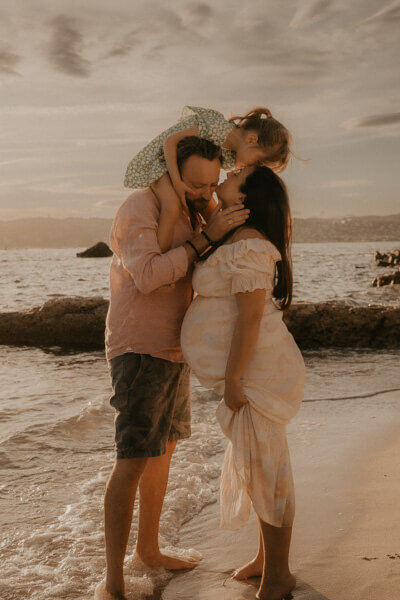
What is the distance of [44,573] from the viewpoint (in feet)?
9.08

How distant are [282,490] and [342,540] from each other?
671 millimetres

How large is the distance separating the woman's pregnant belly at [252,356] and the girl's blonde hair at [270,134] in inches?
25.7

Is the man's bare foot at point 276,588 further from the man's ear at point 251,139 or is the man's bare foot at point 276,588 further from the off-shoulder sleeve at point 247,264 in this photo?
the man's ear at point 251,139

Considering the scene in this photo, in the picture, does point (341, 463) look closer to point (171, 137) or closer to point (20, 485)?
point (20, 485)

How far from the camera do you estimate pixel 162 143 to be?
246 cm

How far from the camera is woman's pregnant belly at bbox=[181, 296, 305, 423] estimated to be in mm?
2338

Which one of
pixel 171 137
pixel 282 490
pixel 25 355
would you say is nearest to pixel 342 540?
pixel 282 490

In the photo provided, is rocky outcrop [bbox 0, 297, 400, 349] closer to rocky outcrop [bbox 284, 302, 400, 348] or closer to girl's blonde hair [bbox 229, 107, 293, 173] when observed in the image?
rocky outcrop [bbox 284, 302, 400, 348]

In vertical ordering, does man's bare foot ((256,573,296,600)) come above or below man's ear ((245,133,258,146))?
below

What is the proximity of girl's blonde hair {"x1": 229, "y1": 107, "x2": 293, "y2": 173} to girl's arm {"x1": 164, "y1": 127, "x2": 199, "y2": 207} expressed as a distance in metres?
0.28

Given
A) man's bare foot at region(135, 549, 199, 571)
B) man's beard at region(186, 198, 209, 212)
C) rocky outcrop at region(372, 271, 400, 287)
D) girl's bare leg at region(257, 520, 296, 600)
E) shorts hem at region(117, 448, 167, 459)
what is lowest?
man's bare foot at region(135, 549, 199, 571)

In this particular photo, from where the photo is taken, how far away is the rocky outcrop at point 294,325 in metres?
8.02

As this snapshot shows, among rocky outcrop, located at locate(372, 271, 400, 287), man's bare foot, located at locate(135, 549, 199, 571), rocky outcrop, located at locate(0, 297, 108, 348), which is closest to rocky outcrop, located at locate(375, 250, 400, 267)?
rocky outcrop, located at locate(372, 271, 400, 287)

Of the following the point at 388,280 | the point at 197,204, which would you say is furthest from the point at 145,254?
the point at 388,280
